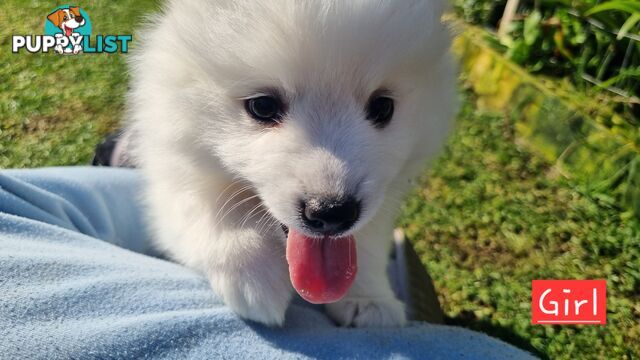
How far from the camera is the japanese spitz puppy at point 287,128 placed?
1491 mm

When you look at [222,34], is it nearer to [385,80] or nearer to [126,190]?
[385,80]

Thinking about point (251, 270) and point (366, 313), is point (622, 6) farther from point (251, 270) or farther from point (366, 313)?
point (251, 270)

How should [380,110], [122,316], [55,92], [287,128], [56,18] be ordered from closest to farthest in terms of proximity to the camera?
1. [122,316]
2. [287,128]
3. [380,110]
4. [55,92]
5. [56,18]

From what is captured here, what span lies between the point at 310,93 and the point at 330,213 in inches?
14.5

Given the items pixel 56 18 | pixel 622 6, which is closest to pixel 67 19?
pixel 56 18

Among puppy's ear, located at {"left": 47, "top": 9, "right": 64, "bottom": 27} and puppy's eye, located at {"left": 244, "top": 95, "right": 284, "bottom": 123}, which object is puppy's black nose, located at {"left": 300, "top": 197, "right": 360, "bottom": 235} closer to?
puppy's eye, located at {"left": 244, "top": 95, "right": 284, "bottom": 123}

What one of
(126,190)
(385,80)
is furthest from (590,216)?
(126,190)

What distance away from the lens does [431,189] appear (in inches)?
154

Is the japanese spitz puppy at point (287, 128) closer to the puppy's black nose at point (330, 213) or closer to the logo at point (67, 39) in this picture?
the puppy's black nose at point (330, 213)

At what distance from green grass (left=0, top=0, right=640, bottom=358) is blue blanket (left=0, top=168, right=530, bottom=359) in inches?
63.5

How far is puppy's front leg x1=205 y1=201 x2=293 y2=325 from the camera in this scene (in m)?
1.64

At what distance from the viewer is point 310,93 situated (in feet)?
5.12

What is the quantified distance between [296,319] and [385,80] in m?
0.83

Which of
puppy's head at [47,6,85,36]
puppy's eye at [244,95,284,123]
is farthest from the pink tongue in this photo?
puppy's head at [47,6,85,36]
